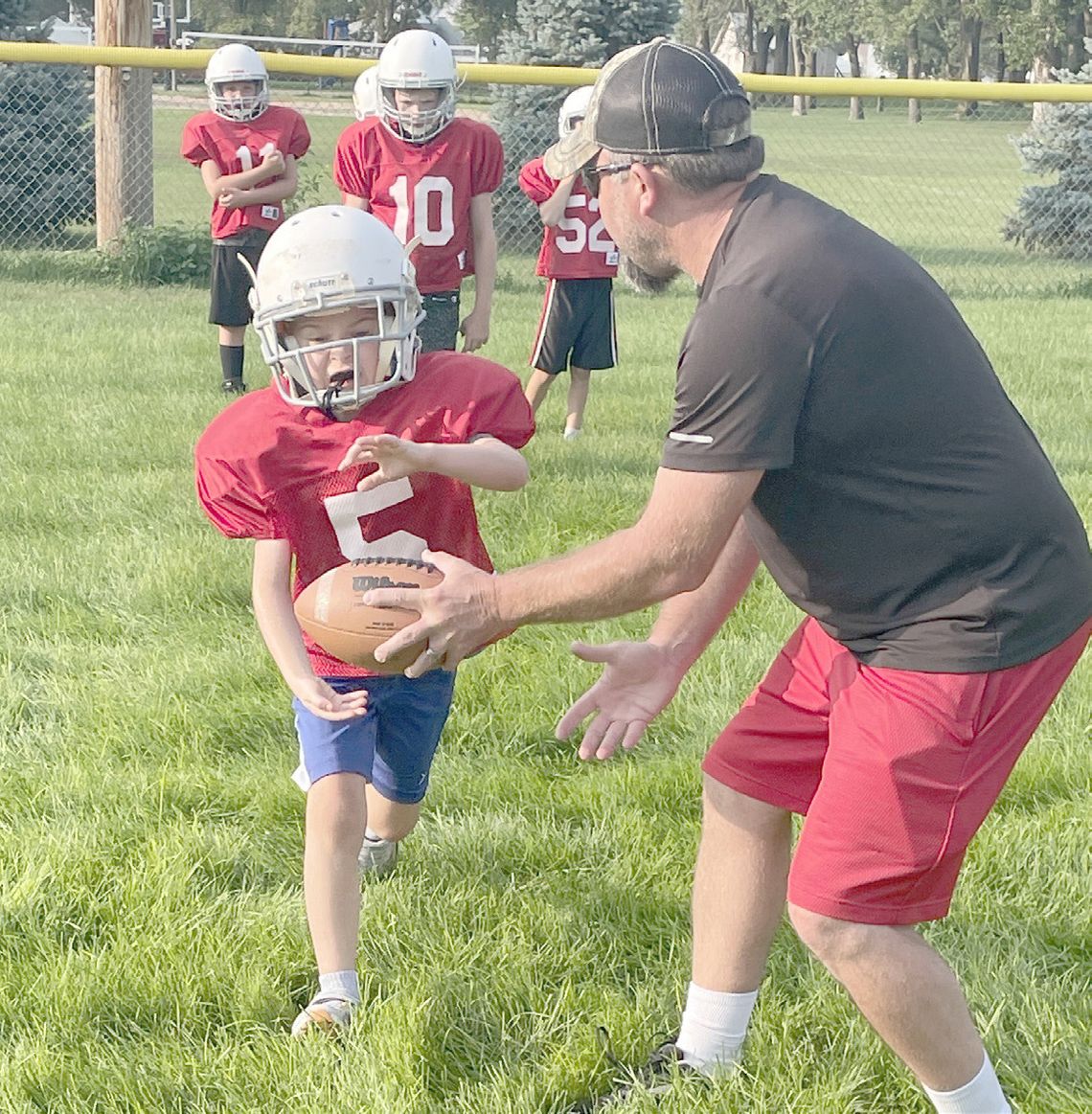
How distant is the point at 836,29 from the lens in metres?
70.6

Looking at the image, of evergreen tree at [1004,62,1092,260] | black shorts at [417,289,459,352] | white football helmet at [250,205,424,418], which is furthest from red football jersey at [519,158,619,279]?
evergreen tree at [1004,62,1092,260]

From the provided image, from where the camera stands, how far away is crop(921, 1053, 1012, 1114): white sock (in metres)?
2.67

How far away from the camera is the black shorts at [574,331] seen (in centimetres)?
888

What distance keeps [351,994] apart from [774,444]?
153cm

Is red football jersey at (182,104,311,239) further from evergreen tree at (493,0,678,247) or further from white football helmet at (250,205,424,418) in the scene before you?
evergreen tree at (493,0,678,247)

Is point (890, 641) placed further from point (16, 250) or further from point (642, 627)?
point (16, 250)

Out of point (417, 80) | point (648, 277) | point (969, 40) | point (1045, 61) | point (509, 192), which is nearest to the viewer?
point (648, 277)

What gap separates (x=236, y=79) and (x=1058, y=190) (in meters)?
12.5

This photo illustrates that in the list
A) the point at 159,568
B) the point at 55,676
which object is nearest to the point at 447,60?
the point at 159,568

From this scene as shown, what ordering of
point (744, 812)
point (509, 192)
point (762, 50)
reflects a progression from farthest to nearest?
point (762, 50)
point (509, 192)
point (744, 812)

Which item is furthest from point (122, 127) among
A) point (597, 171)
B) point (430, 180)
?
point (597, 171)

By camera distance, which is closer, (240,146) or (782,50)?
(240,146)

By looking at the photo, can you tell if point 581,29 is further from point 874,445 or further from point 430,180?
point 874,445

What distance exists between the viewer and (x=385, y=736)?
3.53 m
